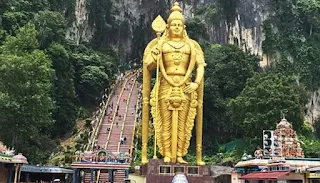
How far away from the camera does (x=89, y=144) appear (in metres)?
17.8

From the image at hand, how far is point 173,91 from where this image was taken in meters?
9.32

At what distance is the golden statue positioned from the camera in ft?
30.6

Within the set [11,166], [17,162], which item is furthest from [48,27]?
[17,162]

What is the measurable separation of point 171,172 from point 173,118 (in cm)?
118

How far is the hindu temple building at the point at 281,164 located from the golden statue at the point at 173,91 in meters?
2.88

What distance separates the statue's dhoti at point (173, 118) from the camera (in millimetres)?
9297

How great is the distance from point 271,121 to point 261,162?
15.0ft

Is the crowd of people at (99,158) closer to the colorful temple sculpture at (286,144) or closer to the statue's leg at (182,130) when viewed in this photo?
the statue's leg at (182,130)

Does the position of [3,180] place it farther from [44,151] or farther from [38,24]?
[38,24]

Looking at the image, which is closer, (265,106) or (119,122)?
(265,106)

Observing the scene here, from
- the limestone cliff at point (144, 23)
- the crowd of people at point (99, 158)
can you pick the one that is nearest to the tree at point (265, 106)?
the crowd of people at point (99, 158)

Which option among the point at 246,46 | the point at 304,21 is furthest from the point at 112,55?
the point at 304,21

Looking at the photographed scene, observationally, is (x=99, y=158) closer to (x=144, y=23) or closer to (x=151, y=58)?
(x=151, y=58)

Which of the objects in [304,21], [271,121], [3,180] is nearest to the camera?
[3,180]
